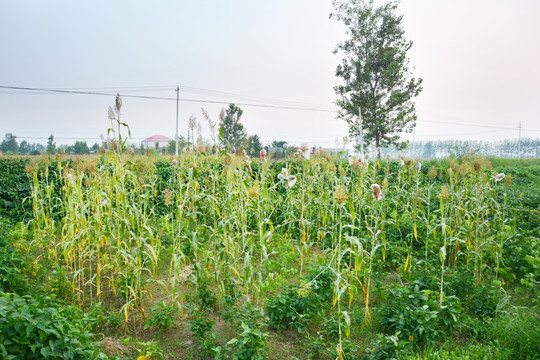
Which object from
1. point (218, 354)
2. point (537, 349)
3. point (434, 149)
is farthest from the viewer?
point (434, 149)

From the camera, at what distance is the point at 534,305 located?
3746mm

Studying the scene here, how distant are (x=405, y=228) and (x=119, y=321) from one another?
3.89 m

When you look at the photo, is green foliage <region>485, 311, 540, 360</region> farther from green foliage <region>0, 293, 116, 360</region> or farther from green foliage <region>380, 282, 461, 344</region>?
green foliage <region>0, 293, 116, 360</region>

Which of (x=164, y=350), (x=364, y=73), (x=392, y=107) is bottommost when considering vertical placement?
(x=164, y=350)

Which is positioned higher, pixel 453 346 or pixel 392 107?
pixel 392 107

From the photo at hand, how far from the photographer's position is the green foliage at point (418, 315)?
114 inches

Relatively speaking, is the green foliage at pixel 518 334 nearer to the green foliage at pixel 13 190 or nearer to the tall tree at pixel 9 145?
the green foliage at pixel 13 190

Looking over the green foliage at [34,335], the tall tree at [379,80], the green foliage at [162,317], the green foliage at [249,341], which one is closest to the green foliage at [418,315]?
the green foliage at [249,341]

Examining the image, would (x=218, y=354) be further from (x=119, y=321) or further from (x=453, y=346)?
(x=453, y=346)

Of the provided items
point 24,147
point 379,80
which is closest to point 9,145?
point 24,147

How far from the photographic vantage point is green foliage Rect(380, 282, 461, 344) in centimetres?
290

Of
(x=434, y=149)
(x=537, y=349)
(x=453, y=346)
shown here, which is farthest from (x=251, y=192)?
(x=434, y=149)

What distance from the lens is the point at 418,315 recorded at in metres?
2.95

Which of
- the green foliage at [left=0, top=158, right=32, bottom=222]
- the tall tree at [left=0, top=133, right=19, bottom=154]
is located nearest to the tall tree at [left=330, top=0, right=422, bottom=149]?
the green foliage at [left=0, top=158, right=32, bottom=222]
